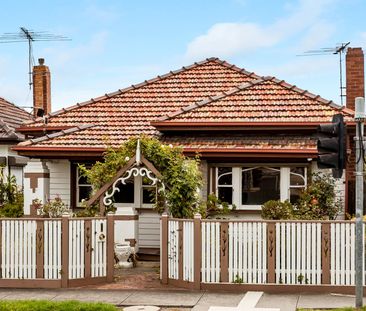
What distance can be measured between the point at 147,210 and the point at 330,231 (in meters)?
6.23

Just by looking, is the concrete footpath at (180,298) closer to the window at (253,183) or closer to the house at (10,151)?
the window at (253,183)

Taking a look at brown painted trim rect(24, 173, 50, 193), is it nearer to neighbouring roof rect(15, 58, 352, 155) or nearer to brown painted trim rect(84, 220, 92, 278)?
neighbouring roof rect(15, 58, 352, 155)

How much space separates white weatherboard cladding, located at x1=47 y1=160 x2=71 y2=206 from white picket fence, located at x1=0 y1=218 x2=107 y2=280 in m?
4.80

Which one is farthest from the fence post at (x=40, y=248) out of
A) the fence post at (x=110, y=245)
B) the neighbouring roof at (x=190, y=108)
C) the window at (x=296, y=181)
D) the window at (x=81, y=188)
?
the window at (x=296, y=181)

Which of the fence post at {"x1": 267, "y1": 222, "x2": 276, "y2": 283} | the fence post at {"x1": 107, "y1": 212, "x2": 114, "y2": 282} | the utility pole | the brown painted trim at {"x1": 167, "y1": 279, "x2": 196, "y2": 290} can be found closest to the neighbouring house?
the fence post at {"x1": 107, "y1": 212, "x2": 114, "y2": 282}

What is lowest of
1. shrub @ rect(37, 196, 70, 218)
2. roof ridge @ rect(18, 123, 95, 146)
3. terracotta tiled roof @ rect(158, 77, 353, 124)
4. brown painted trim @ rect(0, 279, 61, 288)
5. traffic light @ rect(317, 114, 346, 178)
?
brown painted trim @ rect(0, 279, 61, 288)

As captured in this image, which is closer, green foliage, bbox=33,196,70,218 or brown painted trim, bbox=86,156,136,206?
brown painted trim, bbox=86,156,136,206

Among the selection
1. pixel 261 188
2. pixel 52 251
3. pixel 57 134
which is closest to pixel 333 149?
pixel 52 251

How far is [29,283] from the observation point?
44.6 feet

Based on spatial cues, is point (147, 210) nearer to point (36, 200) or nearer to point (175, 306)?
point (36, 200)

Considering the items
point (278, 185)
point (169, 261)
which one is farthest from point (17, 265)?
point (278, 185)

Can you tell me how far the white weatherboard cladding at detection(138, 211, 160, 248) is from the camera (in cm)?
1773

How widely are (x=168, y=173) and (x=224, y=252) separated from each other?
2578mm

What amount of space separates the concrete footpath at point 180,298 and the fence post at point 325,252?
0.38 meters
